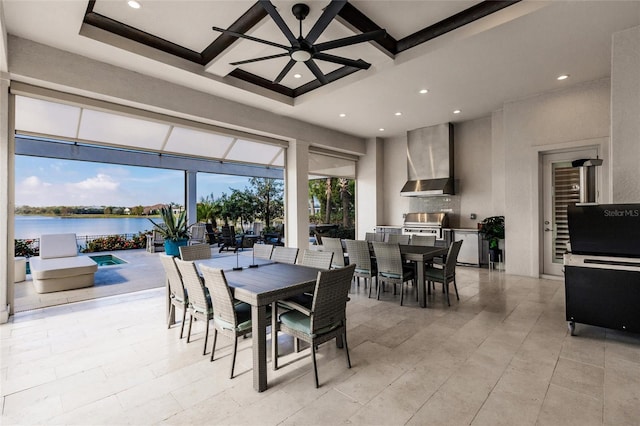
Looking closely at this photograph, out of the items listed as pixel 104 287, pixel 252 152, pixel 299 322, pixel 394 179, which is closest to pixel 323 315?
pixel 299 322

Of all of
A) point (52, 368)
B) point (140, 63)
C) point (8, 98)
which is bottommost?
point (52, 368)

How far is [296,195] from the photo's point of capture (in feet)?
21.6

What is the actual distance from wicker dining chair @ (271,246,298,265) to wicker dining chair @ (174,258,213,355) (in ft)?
3.94

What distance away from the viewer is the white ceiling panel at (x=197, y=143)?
216 inches

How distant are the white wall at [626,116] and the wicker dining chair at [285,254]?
385 centimetres

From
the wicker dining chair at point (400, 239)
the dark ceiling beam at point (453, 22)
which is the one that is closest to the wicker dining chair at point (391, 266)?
the wicker dining chair at point (400, 239)

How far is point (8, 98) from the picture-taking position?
3.68 meters

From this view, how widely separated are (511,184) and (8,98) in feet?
26.1

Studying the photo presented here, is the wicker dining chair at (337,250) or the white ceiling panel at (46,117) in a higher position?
the white ceiling panel at (46,117)

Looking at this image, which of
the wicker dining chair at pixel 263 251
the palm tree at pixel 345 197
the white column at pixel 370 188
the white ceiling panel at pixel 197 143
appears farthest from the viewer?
the palm tree at pixel 345 197

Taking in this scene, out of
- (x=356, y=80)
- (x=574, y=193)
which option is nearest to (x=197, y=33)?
(x=356, y=80)

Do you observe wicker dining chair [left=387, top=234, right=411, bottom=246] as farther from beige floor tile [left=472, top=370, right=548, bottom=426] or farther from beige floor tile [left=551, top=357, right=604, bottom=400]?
beige floor tile [left=472, top=370, right=548, bottom=426]

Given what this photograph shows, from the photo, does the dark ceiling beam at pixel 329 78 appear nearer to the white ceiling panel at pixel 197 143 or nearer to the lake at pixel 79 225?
the white ceiling panel at pixel 197 143

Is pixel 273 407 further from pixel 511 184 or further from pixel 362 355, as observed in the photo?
pixel 511 184
